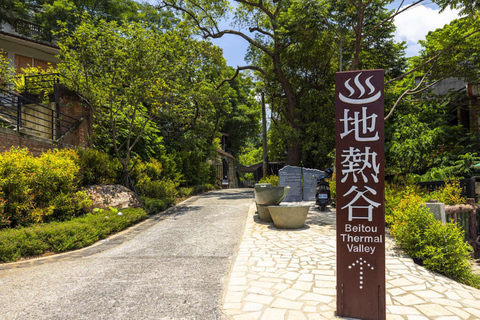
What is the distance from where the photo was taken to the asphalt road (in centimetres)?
362

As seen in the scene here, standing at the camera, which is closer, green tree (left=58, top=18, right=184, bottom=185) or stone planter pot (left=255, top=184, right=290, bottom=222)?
stone planter pot (left=255, top=184, right=290, bottom=222)

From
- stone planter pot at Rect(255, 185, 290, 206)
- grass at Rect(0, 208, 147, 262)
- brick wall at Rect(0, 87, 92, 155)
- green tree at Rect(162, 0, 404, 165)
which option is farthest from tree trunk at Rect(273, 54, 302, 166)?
grass at Rect(0, 208, 147, 262)

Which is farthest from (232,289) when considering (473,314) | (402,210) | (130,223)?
(130,223)

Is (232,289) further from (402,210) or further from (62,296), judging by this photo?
(402,210)

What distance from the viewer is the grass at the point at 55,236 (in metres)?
5.71

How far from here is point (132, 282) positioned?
4516 mm

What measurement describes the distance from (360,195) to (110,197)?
8153 millimetres

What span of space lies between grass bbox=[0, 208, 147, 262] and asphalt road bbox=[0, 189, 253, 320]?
562 millimetres

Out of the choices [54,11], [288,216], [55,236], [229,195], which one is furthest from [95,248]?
[54,11]

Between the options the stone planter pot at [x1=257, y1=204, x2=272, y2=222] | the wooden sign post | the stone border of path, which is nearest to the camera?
the wooden sign post

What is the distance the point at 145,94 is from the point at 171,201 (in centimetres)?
457

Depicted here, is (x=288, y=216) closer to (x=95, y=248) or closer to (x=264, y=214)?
(x=264, y=214)

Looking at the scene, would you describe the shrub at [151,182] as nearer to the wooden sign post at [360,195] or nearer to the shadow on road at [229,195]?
the shadow on road at [229,195]

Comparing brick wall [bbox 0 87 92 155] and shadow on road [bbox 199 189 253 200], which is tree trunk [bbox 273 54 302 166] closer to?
shadow on road [bbox 199 189 253 200]
